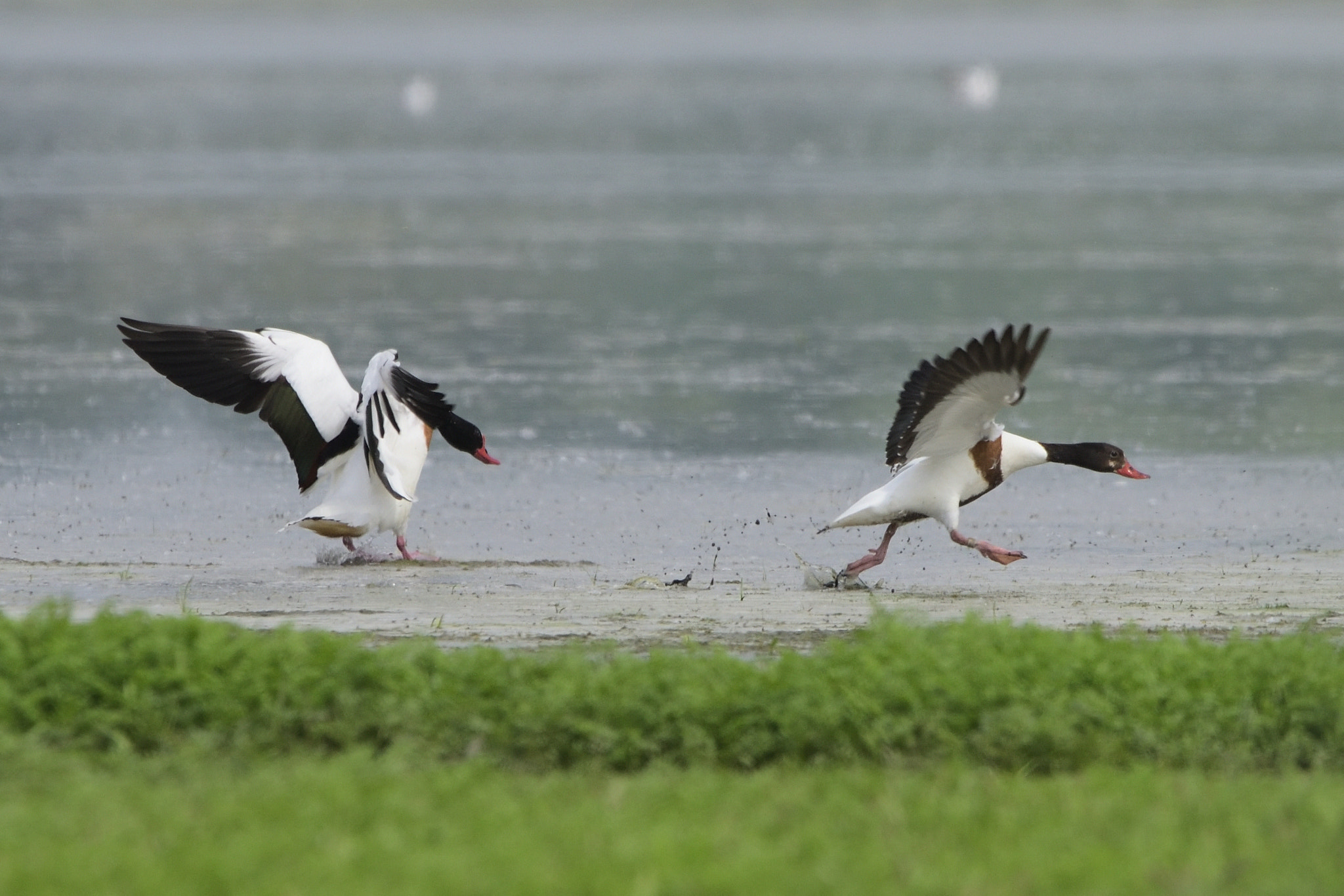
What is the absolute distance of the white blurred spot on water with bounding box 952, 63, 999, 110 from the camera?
5641 centimetres

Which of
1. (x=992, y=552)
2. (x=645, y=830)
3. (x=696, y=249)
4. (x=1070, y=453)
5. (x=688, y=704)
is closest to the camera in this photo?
(x=645, y=830)

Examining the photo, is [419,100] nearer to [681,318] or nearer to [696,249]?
[696,249]

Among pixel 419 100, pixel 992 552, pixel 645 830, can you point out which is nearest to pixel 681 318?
pixel 992 552

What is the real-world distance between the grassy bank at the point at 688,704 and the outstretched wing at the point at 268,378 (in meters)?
3.99

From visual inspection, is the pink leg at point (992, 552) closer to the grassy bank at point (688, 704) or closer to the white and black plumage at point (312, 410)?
the white and black plumage at point (312, 410)

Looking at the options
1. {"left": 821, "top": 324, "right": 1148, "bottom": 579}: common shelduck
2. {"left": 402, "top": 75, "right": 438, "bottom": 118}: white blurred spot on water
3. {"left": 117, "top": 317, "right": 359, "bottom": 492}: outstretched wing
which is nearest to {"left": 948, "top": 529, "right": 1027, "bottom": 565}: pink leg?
{"left": 821, "top": 324, "right": 1148, "bottom": 579}: common shelduck

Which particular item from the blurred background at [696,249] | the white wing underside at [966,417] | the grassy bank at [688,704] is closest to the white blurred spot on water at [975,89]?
the blurred background at [696,249]

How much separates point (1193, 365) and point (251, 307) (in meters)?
9.79

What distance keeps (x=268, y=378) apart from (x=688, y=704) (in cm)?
504

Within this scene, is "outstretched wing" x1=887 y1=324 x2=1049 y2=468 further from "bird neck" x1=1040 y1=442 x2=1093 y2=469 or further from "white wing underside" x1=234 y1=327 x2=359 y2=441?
"white wing underside" x1=234 y1=327 x2=359 y2=441

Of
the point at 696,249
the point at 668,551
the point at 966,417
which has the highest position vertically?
the point at 696,249

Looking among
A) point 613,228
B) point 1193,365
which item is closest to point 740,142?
point 613,228

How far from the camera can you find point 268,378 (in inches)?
436

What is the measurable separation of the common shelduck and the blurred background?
4.19 metres
